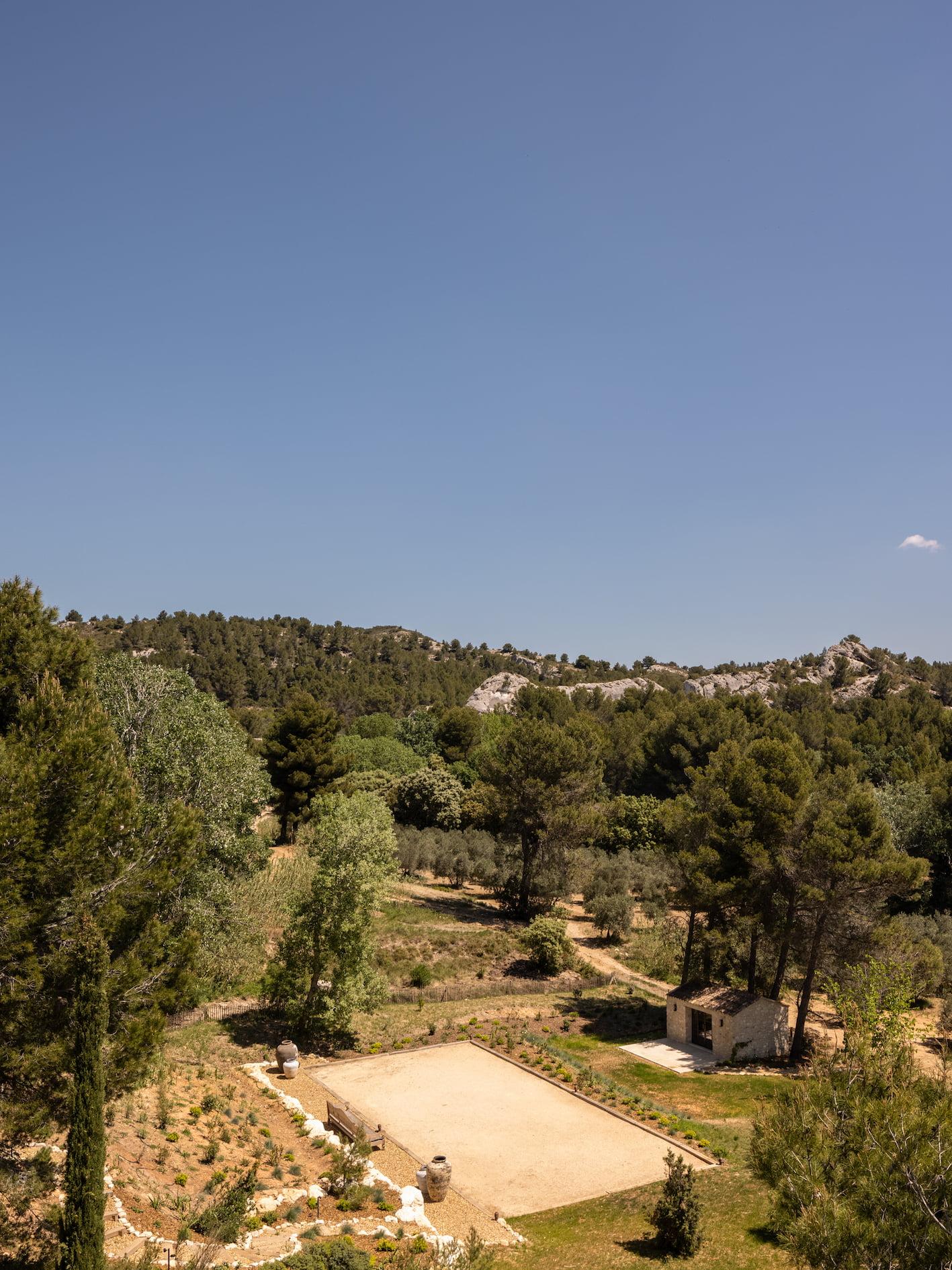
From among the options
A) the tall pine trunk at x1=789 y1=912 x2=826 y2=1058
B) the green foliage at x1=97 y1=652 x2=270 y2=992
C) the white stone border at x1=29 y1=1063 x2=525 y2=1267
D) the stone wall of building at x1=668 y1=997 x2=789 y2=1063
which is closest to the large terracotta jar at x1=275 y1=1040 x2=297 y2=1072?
the green foliage at x1=97 y1=652 x2=270 y2=992

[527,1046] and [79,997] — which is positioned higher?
[79,997]

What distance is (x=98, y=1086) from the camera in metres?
11.2

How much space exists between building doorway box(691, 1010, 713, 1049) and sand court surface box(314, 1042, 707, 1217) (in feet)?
22.6

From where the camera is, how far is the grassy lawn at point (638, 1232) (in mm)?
13844

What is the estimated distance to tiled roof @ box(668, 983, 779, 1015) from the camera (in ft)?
89.8

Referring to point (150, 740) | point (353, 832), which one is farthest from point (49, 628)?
point (353, 832)

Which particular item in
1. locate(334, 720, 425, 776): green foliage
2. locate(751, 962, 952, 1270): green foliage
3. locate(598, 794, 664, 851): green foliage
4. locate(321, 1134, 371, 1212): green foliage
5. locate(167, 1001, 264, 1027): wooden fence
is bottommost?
locate(167, 1001, 264, 1027): wooden fence

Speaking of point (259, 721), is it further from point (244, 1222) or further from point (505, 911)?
point (244, 1222)

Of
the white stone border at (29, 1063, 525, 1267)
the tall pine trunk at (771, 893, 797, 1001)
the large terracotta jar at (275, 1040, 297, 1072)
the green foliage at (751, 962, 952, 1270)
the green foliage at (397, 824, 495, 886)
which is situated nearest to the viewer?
the green foliage at (751, 962, 952, 1270)

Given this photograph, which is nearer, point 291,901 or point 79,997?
point 79,997

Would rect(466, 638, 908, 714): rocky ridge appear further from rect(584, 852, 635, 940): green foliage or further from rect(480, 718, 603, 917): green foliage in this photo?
rect(480, 718, 603, 917): green foliage

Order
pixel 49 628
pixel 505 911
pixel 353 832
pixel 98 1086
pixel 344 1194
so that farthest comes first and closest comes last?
pixel 505 911
pixel 353 832
pixel 49 628
pixel 344 1194
pixel 98 1086

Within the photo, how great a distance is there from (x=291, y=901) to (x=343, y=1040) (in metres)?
4.68

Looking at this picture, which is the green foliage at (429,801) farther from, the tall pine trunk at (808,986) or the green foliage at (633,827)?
the tall pine trunk at (808,986)
